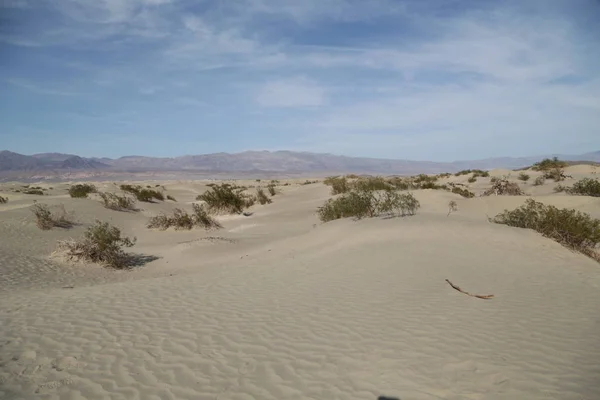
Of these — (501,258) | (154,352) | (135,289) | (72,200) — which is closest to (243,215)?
(72,200)

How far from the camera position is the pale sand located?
4055 millimetres

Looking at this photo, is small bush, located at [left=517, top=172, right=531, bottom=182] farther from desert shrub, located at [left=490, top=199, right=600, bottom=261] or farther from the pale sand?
the pale sand

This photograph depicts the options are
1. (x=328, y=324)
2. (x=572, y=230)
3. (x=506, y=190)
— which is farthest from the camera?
(x=506, y=190)

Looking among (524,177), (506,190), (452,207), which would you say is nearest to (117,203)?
(452,207)

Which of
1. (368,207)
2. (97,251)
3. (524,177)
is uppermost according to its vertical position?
(524,177)

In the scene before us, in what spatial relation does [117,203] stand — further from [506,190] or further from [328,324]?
[506,190]

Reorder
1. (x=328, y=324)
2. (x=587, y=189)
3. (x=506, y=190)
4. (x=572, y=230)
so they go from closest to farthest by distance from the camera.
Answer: (x=328, y=324), (x=572, y=230), (x=587, y=189), (x=506, y=190)

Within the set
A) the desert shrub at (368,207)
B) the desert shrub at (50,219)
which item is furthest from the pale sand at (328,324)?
the desert shrub at (50,219)

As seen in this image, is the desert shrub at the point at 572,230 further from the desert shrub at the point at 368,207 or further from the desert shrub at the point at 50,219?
the desert shrub at the point at 50,219

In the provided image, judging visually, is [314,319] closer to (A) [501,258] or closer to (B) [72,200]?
(A) [501,258]

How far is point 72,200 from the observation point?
73.0 feet

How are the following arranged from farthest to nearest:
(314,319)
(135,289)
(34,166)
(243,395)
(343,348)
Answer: (34,166) < (135,289) < (314,319) < (343,348) < (243,395)

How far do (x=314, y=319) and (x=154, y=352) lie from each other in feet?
7.57

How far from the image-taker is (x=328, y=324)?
5.73m
